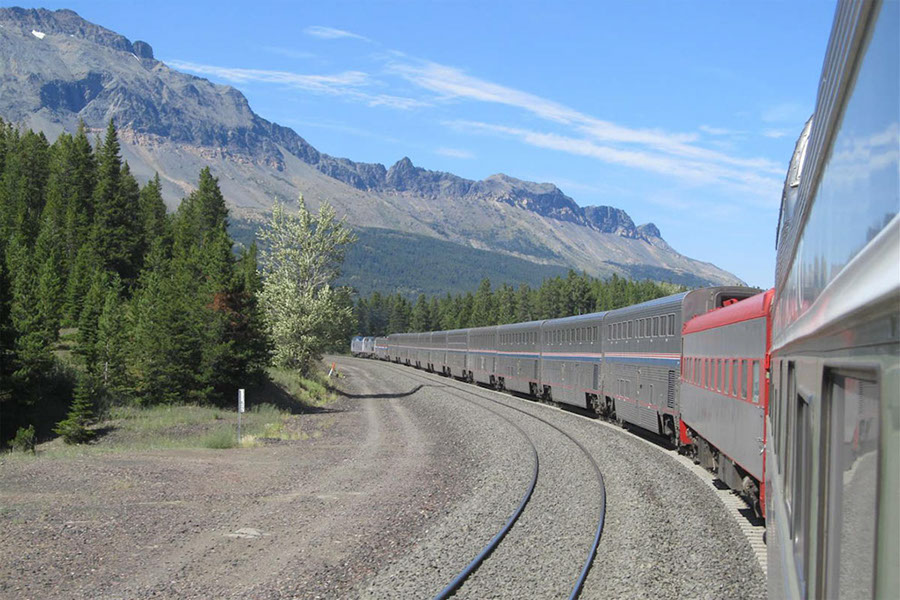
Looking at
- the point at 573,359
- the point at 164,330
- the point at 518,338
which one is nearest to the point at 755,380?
the point at 573,359

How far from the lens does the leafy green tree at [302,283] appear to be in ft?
159

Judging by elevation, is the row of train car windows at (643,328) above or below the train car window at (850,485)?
above

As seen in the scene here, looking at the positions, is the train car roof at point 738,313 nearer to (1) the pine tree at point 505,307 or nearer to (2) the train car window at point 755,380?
(2) the train car window at point 755,380

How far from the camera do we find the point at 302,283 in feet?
172

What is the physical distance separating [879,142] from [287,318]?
155 ft

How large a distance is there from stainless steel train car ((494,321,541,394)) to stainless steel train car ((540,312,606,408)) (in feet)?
3.56

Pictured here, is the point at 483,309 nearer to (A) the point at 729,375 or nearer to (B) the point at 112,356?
(B) the point at 112,356

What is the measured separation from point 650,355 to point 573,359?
11821 millimetres

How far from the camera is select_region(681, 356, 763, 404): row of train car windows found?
38.8 feet

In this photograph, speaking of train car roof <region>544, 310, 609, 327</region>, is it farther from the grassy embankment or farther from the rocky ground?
the grassy embankment

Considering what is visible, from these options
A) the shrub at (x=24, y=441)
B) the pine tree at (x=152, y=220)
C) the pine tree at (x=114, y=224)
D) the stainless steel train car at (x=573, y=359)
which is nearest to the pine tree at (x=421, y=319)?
the pine tree at (x=152, y=220)

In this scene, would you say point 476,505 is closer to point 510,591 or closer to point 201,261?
point 510,591

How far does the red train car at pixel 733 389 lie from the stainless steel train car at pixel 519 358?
2395 centimetres

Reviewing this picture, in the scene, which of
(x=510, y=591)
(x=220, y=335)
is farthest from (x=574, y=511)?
(x=220, y=335)
